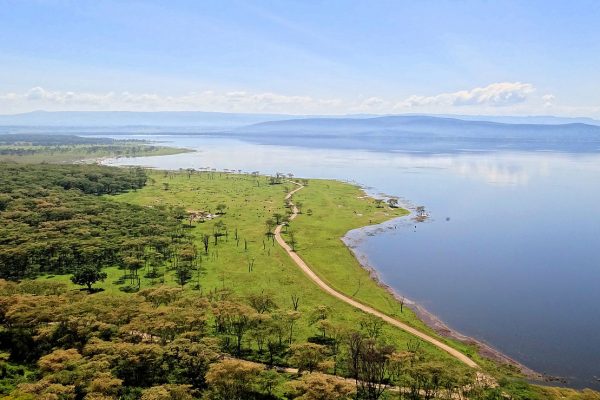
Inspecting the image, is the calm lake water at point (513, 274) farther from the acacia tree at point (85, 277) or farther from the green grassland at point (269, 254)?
the acacia tree at point (85, 277)

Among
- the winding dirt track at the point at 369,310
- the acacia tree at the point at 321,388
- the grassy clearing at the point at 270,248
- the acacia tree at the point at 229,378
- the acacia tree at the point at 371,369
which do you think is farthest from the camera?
the grassy clearing at the point at 270,248

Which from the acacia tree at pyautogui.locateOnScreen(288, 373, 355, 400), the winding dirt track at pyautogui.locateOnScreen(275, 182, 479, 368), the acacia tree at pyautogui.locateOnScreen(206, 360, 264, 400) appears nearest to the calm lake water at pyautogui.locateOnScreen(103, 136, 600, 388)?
the winding dirt track at pyautogui.locateOnScreen(275, 182, 479, 368)

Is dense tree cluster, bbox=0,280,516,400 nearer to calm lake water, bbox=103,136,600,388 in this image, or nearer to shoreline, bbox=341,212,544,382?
shoreline, bbox=341,212,544,382

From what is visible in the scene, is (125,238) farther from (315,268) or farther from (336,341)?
(336,341)

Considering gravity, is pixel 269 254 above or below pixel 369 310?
above

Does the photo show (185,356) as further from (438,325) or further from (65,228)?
(65,228)

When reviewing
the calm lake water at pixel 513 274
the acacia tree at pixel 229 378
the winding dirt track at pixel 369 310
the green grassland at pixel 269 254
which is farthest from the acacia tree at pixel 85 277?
the calm lake water at pixel 513 274

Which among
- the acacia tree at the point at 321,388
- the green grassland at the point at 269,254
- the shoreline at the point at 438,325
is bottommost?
the shoreline at the point at 438,325

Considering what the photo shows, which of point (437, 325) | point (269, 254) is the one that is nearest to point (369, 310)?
point (437, 325)
